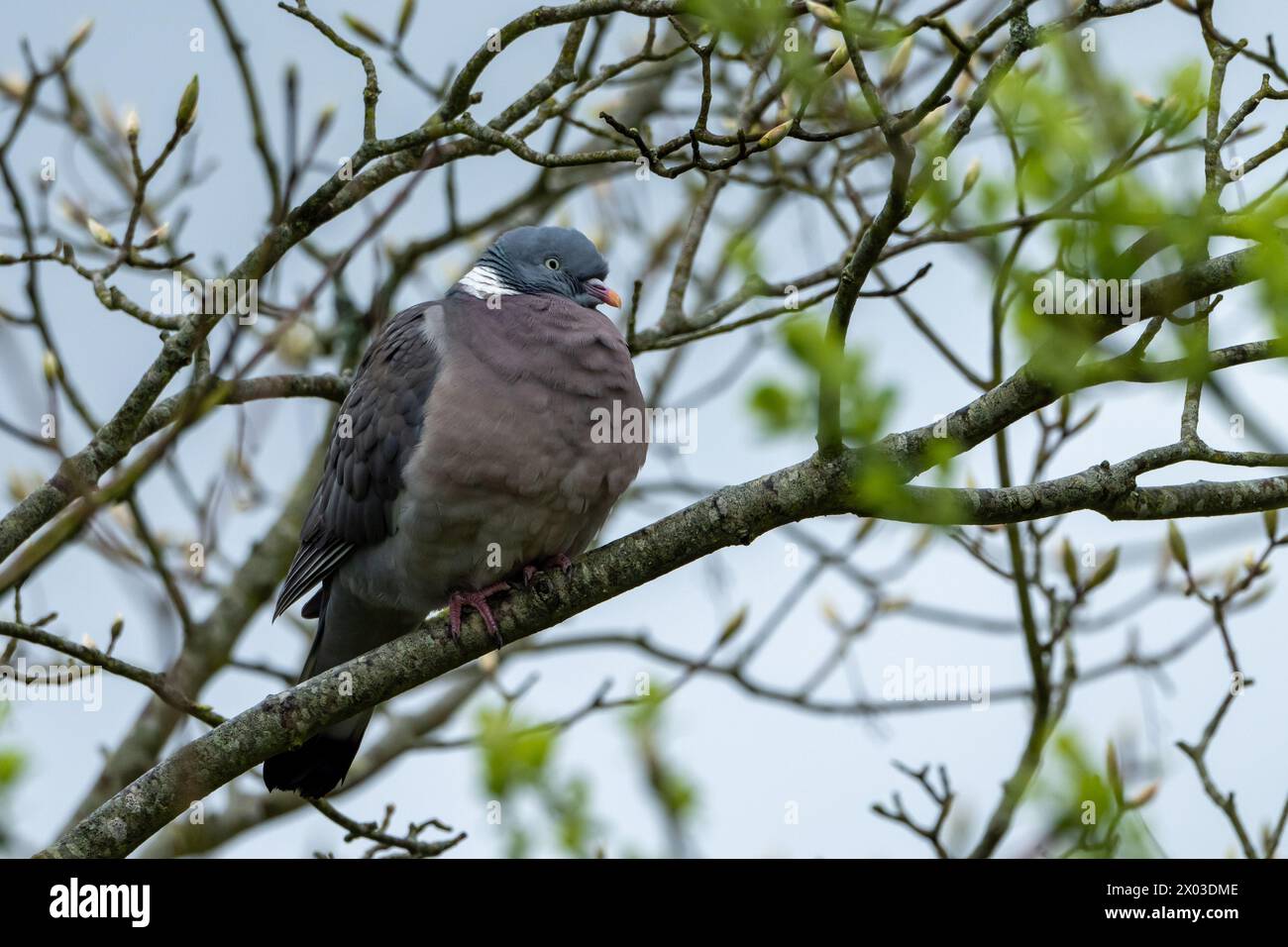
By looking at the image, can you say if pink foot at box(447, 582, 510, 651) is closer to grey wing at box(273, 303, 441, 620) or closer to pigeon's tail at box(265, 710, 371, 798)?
grey wing at box(273, 303, 441, 620)

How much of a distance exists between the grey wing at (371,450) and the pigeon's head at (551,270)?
1.11ft

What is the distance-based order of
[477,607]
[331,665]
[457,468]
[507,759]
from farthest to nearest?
1. [331,665]
2. [457,468]
3. [477,607]
4. [507,759]

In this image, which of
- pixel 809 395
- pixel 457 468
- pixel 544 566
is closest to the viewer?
pixel 809 395

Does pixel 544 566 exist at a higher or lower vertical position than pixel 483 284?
lower

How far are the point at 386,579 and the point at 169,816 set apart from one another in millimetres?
1311

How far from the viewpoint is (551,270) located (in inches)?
206

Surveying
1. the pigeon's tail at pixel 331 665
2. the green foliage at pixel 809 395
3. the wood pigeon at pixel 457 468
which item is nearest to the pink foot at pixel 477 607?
the wood pigeon at pixel 457 468

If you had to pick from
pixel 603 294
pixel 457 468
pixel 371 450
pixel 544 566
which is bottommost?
pixel 544 566

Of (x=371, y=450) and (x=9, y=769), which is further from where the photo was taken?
(x=371, y=450)

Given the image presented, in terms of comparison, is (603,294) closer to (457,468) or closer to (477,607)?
(457,468)

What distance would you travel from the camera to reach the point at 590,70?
5.27 m

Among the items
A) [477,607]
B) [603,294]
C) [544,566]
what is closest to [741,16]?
[477,607]

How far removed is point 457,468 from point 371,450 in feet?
1.45
